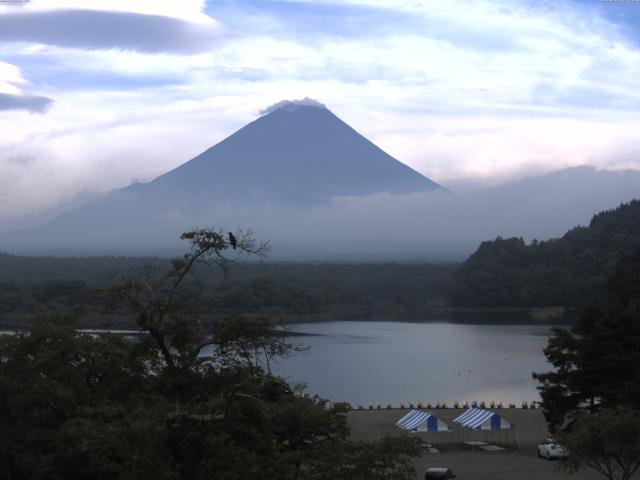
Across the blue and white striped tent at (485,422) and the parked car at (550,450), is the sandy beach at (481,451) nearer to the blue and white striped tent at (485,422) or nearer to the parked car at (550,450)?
the parked car at (550,450)

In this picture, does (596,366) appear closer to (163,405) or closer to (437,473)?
(437,473)

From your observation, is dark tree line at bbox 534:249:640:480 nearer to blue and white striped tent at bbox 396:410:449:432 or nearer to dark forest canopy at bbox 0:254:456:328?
blue and white striped tent at bbox 396:410:449:432

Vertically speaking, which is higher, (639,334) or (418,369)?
(639,334)

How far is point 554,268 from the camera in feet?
161

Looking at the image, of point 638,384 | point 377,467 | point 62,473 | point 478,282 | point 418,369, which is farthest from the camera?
point 478,282

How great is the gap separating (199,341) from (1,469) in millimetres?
1675

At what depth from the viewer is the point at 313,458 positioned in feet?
17.4

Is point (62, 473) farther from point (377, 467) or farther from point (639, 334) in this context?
point (639, 334)

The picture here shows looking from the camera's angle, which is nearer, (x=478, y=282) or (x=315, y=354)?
(x=315, y=354)

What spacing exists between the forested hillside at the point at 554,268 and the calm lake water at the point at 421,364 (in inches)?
369

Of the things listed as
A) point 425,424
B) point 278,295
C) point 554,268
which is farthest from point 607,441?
point 554,268

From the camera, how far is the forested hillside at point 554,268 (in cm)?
4662

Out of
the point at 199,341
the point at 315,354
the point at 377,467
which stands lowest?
the point at 315,354

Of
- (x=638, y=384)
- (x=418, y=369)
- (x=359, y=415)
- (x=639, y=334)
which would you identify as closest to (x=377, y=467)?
(x=638, y=384)
